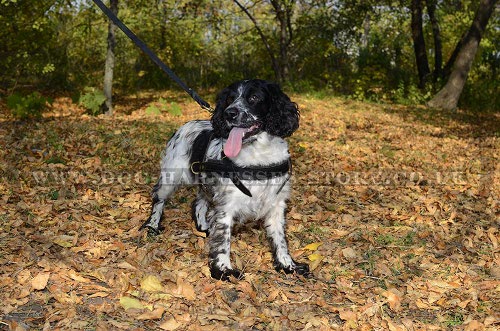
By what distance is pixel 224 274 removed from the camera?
477 cm

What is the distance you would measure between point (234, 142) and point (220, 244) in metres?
1.08

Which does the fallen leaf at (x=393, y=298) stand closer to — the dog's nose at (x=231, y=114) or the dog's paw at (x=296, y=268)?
the dog's paw at (x=296, y=268)

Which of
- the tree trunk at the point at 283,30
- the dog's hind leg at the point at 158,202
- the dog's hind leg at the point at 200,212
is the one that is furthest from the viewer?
the tree trunk at the point at 283,30

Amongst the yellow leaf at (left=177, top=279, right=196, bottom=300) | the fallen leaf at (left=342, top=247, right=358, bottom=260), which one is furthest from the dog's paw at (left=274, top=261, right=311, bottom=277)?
the yellow leaf at (left=177, top=279, right=196, bottom=300)

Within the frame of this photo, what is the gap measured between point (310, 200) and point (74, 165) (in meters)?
4.00

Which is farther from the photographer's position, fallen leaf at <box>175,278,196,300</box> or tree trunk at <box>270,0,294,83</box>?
tree trunk at <box>270,0,294,83</box>

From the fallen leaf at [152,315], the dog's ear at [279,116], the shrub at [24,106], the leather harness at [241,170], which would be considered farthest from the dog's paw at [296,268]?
the shrub at [24,106]

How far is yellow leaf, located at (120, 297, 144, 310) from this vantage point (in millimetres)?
4094

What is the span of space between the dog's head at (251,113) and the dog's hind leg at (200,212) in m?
1.28

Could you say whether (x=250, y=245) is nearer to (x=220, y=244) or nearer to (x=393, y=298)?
(x=220, y=244)

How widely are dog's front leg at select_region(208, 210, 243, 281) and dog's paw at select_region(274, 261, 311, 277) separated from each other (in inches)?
18.8

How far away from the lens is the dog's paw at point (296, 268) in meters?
5.01

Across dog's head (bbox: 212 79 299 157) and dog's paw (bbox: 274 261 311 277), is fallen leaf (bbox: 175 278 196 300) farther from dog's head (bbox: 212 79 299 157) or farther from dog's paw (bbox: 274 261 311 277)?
dog's head (bbox: 212 79 299 157)

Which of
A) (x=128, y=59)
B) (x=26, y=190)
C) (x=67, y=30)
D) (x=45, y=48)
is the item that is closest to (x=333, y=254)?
(x=26, y=190)
